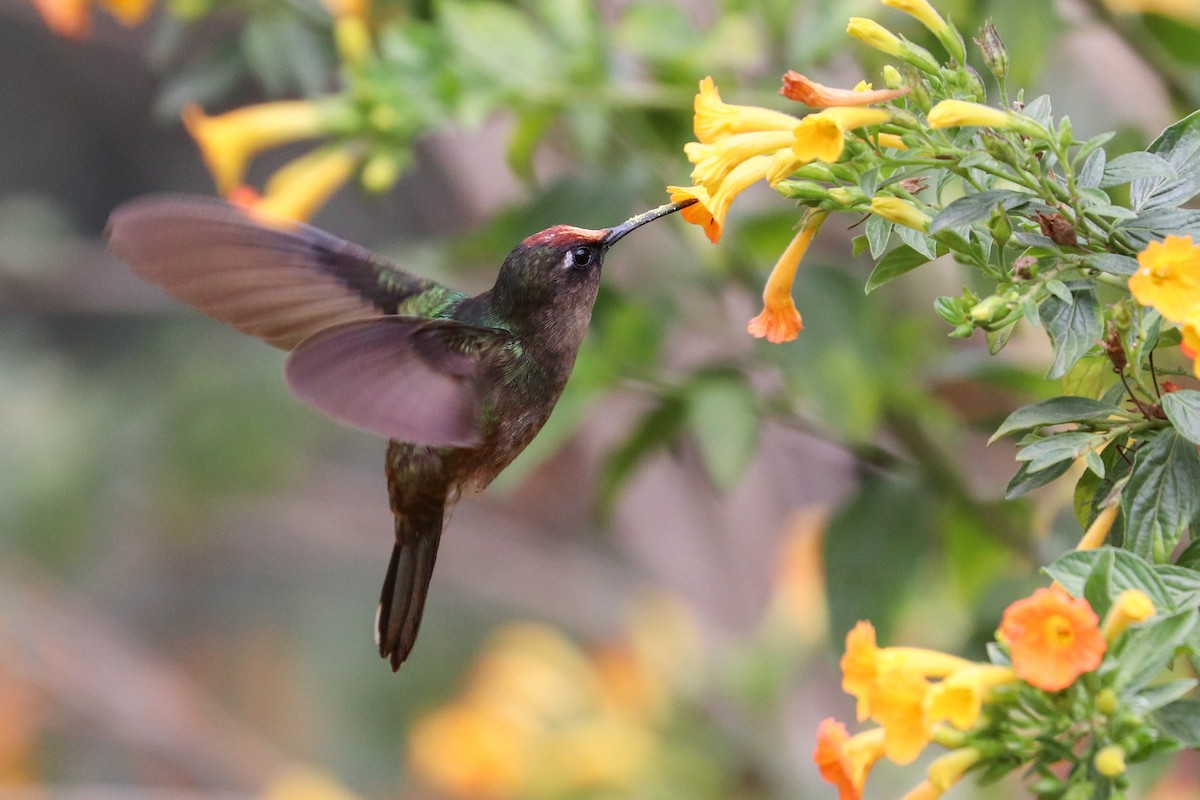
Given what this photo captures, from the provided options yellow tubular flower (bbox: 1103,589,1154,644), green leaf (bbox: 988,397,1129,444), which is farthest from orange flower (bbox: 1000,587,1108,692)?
green leaf (bbox: 988,397,1129,444)

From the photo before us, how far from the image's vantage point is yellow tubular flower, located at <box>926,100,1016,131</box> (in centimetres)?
86

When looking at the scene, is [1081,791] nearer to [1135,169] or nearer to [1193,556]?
[1193,556]

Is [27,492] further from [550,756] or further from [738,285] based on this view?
[738,285]

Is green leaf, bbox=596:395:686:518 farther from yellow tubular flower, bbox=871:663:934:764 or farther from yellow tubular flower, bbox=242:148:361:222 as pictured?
yellow tubular flower, bbox=871:663:934:764

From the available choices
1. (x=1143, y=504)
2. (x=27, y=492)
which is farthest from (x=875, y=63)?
(x=27, y=492)

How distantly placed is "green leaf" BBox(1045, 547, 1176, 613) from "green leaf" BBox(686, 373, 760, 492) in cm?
96

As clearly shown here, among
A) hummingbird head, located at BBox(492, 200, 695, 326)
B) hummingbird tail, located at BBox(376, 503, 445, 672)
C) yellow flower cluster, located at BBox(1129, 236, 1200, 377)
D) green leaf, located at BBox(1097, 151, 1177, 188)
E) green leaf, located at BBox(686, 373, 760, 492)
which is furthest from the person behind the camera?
green leaf, located at BBox(686, 373, 760, 492)

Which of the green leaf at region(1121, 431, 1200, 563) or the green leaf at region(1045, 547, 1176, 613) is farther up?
the green leaf at region(1121, 431, 1200, 563)

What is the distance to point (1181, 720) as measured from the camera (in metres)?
0.88

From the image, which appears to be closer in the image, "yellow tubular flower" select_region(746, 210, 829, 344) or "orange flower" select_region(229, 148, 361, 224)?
"yellow tubular flower" select_region(746, 210, 829, 344)

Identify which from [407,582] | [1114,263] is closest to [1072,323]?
[1114,263]

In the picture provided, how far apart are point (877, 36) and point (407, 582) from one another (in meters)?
0.82

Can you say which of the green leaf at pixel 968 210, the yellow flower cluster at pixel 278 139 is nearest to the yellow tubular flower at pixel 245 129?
the yellow flower cluster at pixel 278 139

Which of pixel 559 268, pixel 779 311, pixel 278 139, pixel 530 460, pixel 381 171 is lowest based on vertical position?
pixel 779 311
